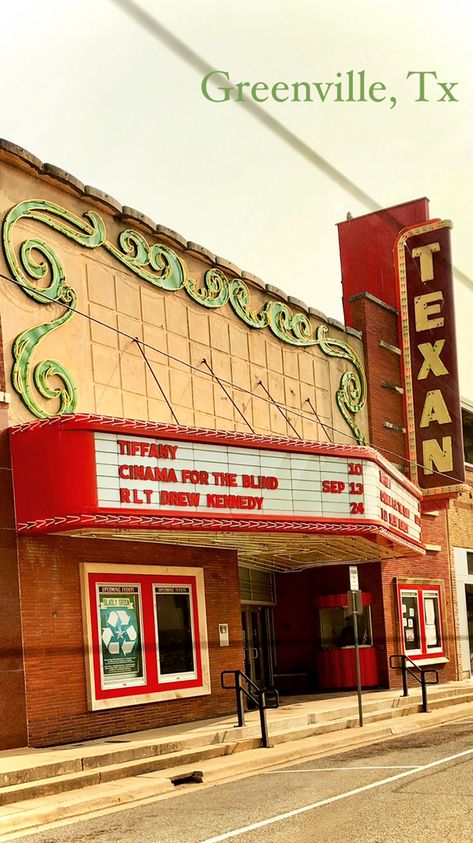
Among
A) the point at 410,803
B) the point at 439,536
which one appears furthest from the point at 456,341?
the point at 410,803

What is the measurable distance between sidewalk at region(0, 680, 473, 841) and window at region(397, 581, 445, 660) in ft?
19.1

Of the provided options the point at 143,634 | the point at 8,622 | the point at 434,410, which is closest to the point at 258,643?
the point at 434,410

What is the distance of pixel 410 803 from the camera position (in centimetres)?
1049

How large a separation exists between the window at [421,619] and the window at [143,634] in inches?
364

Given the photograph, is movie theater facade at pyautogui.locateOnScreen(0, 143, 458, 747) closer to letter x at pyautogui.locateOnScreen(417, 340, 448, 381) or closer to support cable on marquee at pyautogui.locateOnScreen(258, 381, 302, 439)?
support cable on marquee at pyautogui.locateOnScreen(258, 381, 302, 439)

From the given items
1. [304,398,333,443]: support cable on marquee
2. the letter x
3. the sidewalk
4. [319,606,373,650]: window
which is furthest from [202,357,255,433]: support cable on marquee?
the letter x

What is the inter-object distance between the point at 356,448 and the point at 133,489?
558 centimetres

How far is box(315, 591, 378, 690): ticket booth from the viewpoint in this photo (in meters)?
26.5

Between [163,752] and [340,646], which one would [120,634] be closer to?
[163,752]

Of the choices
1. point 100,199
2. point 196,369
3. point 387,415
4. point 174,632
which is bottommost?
point 174,632

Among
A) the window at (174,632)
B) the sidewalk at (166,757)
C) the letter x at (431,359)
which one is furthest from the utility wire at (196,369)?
the sidewalk at (166,757)

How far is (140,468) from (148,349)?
3955 millimetres

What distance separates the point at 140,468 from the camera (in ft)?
53.7

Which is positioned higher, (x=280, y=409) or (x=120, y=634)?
(x=280, y=409)
